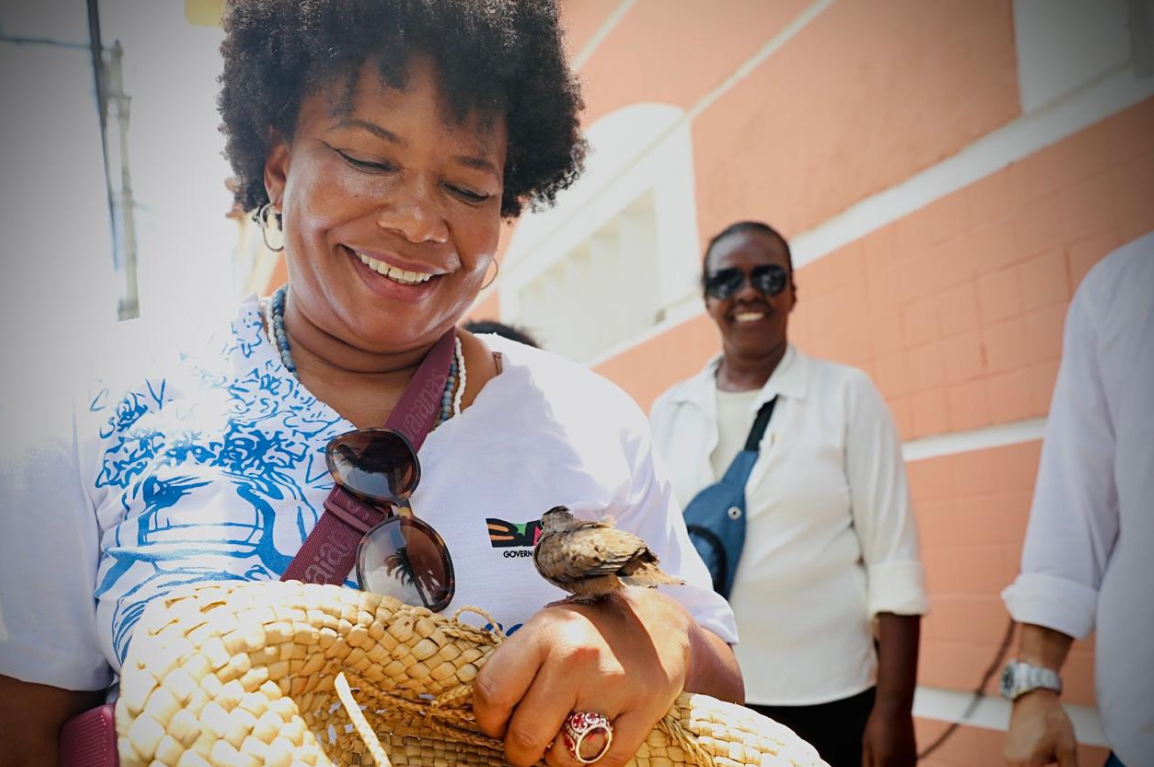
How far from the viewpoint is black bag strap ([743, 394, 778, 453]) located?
11.1ft

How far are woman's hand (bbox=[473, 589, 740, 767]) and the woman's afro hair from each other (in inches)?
32.4

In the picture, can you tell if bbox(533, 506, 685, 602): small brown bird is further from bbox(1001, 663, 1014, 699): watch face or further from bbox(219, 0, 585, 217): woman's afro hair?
bbox(1001, 663, 1014, 699): watch face

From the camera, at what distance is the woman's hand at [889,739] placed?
3006 mm

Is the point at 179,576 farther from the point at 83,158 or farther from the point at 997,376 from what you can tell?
the point at 997,376

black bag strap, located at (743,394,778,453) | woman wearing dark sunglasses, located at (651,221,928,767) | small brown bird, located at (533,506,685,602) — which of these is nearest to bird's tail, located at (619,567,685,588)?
small brown bird, located at (533,506,685,602)

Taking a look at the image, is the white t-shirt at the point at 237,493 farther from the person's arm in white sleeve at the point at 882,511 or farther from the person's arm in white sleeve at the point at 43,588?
the person's arm in white sleeve at the point at 882,511

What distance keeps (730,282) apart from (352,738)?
9.21 ft

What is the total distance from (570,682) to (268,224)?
43.0 inches

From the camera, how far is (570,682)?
1.08 meters

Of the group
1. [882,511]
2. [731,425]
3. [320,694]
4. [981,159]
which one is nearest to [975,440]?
[882,511]

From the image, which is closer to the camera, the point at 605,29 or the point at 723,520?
the point at 723,520

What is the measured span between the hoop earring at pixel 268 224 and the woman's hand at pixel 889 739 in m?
2.24

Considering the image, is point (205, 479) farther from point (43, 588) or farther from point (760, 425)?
point (760, 425)

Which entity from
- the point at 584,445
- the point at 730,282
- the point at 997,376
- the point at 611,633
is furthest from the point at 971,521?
the point at 611,633
